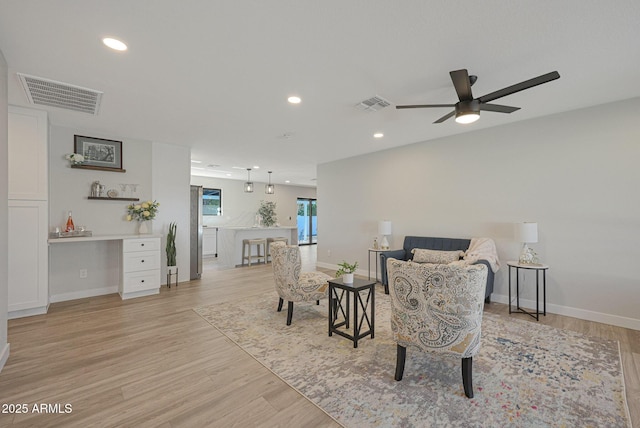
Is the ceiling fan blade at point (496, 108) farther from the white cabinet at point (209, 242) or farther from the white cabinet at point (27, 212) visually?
the white cabinet at point (209, 242)

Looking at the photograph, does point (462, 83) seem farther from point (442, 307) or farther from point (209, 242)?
point (209, 242)

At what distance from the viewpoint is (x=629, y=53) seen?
2432 mm

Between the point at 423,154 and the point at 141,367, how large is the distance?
5124 mm

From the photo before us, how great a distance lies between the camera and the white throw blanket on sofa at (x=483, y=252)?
4.08 m

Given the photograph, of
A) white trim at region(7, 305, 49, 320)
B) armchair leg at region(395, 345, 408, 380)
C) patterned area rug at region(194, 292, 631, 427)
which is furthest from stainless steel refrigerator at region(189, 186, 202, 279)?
armchair leg at region(395, 345, 408, 380)

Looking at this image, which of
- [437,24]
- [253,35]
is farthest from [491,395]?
[253,35]


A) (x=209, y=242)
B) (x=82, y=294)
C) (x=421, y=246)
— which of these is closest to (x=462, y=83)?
(x=421, y=246)

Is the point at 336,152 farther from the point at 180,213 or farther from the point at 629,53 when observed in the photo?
the point at 629,53

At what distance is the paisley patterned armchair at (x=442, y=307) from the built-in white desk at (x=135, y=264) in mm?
4232

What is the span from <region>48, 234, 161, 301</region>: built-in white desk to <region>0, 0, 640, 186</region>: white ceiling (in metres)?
1.87

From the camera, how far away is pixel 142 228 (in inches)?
198

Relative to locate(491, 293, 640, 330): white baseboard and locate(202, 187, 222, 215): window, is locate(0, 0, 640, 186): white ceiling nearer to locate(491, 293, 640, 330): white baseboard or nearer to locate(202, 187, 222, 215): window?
locate(491, 293, 640, 330): white baseboard

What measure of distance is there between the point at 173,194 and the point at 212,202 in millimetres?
4541

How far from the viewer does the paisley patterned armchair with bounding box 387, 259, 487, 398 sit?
6.59 feet
